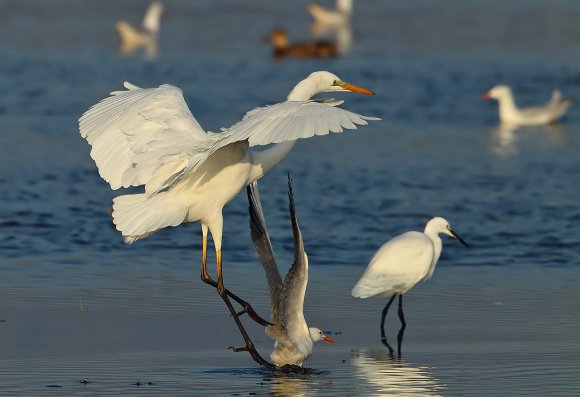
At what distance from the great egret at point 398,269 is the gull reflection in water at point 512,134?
748 centimetres

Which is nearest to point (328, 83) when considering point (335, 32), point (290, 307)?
point (290, 307)

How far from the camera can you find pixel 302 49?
95.0 ft

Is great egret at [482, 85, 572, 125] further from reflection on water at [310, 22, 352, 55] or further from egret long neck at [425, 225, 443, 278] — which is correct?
reflection on water at [310, 22, 352, 55]

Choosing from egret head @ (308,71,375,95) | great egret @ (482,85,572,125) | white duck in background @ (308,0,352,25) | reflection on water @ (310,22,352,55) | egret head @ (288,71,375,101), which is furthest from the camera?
white duck in background @ (308,0,352,25)

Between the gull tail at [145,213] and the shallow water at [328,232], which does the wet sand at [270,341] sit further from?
the gull tail at [145,213]

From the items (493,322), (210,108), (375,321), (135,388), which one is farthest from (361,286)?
(210,108)

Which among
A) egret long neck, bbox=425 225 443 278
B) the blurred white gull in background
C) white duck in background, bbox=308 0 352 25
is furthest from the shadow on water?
white duck in background, bbox=308 0 352 25

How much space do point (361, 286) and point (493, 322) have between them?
1.03 m

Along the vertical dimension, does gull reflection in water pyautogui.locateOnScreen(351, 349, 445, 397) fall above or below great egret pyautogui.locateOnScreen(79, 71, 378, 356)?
below

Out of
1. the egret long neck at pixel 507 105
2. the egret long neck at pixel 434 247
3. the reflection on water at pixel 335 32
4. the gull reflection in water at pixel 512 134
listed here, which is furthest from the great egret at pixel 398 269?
the reflection on water at pixel 335 32

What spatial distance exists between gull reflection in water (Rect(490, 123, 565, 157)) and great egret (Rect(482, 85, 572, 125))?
3.9 inches

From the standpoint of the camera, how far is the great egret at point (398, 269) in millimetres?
10195

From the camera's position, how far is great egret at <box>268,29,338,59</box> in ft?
91.7

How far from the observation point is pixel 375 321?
10234 millimetres
